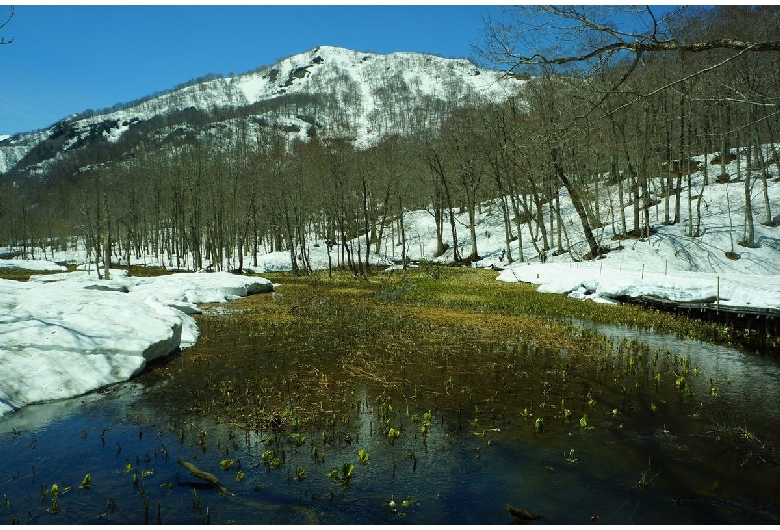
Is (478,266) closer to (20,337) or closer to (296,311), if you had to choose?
(296,311)

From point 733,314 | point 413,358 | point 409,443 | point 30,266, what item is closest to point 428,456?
point 409,443

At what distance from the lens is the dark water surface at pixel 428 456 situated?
5570 millimetres

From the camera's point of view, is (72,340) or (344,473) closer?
(344,473)

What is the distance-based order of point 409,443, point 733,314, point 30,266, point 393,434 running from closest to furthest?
point 409,443 → point 393,434 → point 733,314 → point 30,266

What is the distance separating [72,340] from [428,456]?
883 cm

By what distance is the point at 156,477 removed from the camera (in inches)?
250

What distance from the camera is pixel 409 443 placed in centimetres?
754

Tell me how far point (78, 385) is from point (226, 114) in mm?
193514

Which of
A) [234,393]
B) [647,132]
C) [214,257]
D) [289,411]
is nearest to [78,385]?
[234,393]

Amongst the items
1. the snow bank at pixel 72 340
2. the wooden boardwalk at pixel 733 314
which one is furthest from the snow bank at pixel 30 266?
the wooden boardwalk at pixel 733 314

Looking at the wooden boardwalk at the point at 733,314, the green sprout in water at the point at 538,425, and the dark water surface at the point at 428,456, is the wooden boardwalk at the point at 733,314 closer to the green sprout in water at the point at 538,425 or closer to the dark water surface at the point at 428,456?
the dark water surface at the point at 428,456

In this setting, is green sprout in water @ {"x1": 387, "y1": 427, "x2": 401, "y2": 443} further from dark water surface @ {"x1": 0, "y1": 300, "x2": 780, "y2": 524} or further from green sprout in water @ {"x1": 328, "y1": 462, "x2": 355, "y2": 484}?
green sprout in water @ {"x1": 328, "y1": 462, "x2": 355, "y2": 484}

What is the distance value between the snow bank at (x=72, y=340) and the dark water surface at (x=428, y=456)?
23.6 inches

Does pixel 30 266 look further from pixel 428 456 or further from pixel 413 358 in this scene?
pixel 428 456
